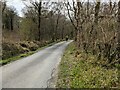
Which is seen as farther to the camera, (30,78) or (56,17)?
(56,17)

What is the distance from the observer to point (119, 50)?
53.6 ft

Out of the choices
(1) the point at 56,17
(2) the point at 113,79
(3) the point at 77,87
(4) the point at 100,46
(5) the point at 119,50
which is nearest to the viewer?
(3) the point at 77,87

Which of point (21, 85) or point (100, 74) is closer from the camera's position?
point (21, 85)

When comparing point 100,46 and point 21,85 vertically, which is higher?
point 100,46

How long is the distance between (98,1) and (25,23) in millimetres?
34350

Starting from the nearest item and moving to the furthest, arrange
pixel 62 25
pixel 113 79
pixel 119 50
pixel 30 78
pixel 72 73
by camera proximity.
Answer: pixel 113 79
pixel 30 78
pixel 72 73
pixel 119 50
pixel 62 25

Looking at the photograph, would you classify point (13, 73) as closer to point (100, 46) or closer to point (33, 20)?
point (100, 46)

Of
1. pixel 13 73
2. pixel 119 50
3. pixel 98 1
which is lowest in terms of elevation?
pixel 13 73

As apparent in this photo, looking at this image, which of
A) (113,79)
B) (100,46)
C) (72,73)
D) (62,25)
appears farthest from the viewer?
(62,25)

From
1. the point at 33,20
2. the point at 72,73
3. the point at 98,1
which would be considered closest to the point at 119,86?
the point at 72,73

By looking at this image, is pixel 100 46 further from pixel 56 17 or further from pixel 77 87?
pixel 56 17

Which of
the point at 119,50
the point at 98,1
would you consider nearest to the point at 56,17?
the point at 98,1

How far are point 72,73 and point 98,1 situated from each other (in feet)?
29.4

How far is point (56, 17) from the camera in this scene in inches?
2997
